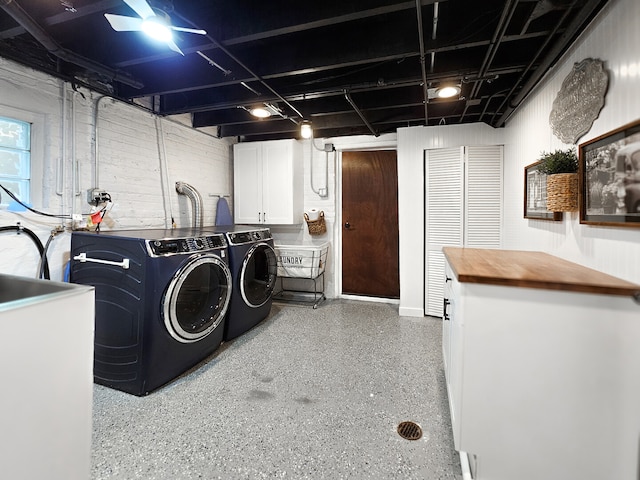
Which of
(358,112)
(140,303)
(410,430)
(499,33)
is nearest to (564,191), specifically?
(499,33)

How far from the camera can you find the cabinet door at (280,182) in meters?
3.91

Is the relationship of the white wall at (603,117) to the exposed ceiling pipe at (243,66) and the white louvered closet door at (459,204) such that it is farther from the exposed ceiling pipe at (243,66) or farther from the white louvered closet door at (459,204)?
the exposed ceiling pipe at (243,66)

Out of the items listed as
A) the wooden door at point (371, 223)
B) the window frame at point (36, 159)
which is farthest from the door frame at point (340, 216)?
the window frame at point (36, 159)

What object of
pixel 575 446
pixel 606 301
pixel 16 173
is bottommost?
pixel 575 446

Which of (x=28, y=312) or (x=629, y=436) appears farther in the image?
(x=629, y=436)

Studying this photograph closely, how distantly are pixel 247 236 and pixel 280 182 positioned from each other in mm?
1268

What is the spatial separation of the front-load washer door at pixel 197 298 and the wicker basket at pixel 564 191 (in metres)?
2.41

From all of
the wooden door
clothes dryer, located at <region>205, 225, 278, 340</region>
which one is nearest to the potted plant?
the wooden door

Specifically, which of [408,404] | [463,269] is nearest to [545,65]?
[463,269]

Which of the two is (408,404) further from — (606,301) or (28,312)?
(28,312)

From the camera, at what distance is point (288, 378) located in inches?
86.7

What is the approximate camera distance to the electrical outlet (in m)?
2.40

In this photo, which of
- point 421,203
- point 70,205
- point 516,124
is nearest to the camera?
point 70,205

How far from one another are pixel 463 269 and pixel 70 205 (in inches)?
113
